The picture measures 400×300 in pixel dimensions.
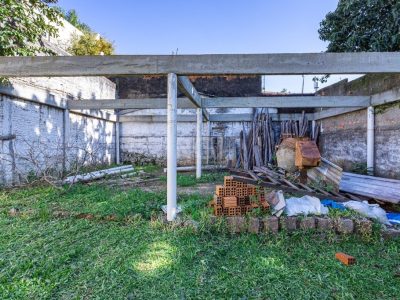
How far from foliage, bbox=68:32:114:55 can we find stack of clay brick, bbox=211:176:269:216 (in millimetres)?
13234

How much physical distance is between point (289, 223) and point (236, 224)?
781mm

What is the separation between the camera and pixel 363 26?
29.8 feet

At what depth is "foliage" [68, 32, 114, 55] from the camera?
1438cm

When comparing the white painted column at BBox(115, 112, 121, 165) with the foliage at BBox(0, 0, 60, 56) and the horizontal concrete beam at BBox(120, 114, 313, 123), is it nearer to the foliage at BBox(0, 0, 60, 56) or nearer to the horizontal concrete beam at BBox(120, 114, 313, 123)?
the horizontal concrete beam at BBox(120, 114, 313, 123)

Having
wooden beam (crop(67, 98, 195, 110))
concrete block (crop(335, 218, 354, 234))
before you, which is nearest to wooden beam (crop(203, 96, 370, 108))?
wooden beam (crop(67, 98, 195, 110))

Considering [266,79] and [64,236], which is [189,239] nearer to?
[64,236]

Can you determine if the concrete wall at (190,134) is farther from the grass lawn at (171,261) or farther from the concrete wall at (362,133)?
the grass lawn at (171,261)

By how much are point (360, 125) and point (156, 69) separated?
7.14 metres

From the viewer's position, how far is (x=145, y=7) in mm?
11242

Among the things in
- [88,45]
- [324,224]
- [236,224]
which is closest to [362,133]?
[324,224]

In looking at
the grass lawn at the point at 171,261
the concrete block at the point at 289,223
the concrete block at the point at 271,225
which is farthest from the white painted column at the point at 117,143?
the concrete block at the point at 289,223

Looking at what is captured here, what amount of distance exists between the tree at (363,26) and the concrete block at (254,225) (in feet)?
25.5

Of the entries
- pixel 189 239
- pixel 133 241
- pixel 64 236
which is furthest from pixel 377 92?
pixel 64 236

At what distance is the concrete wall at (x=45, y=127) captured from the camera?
21.8ft
